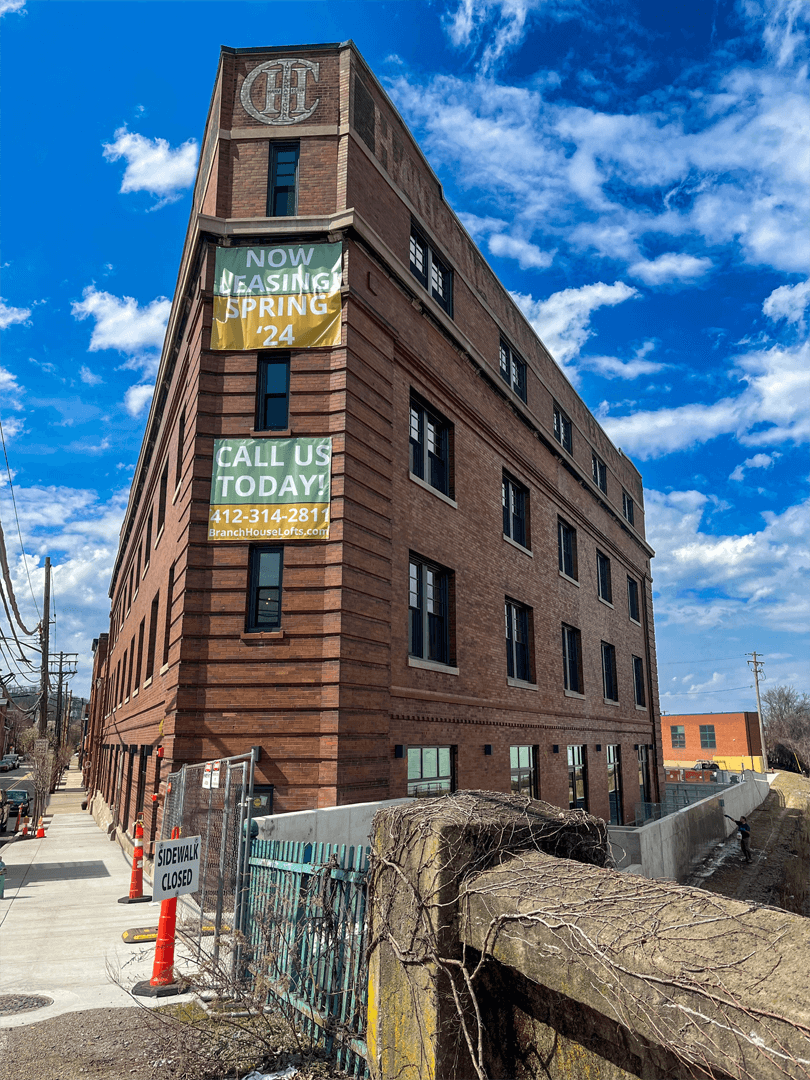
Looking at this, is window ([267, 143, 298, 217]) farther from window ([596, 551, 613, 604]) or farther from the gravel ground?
window ([596, 551, 613, 604])

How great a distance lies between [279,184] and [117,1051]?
15.5 meters

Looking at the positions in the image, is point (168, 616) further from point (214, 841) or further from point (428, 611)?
point (214, 841)

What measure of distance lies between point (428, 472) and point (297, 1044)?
13561mm

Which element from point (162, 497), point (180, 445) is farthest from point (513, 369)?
point (162, 497)

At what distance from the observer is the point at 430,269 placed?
19141mm

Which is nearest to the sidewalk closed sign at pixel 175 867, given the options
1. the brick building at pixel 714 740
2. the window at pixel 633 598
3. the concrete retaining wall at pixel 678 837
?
the concrete retaining wall at pixel 678 837

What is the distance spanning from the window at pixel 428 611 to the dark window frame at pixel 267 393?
14.1 feet

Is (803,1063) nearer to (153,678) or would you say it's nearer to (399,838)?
(399,838)

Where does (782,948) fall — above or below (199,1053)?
above

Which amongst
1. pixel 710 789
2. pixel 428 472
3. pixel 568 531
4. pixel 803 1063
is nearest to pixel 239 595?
pixel 428 472

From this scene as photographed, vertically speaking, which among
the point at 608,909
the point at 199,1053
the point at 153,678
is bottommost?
the point at 199,1053

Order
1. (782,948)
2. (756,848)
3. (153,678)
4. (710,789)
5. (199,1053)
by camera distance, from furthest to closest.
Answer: (710,789) → (756,848) → (153,678) → (199,1053) → (782,948)

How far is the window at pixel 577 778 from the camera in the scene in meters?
24.9

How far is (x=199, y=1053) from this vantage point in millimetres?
5898
